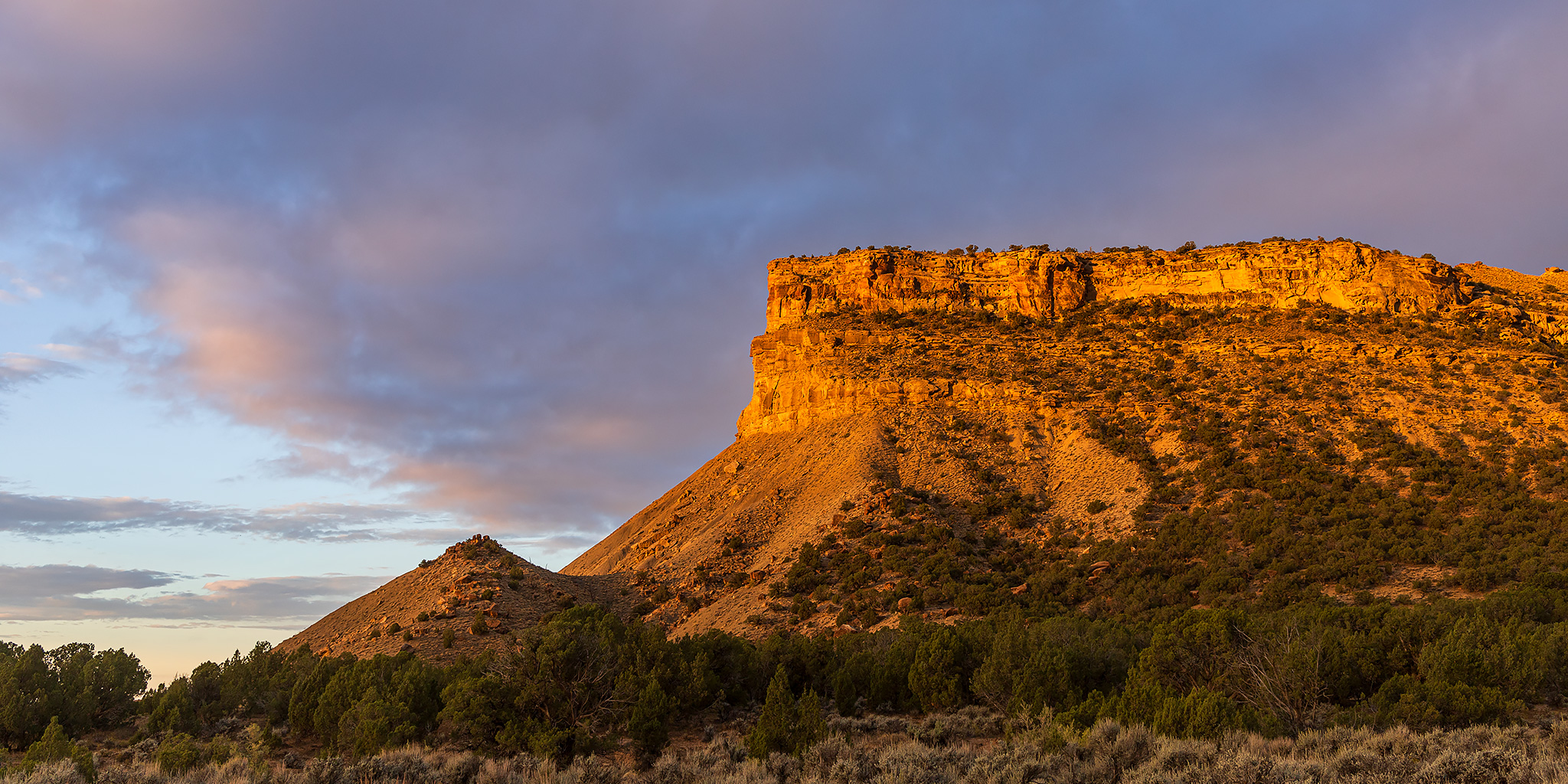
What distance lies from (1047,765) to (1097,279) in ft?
190

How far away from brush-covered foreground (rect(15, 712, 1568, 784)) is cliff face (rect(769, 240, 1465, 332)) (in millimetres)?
50108

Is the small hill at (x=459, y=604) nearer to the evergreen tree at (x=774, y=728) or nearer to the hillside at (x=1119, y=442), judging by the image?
the hillside at (x=1119, y=442)

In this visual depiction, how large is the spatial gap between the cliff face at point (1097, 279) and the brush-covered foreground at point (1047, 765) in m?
50.1

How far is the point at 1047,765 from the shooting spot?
12.7 meters

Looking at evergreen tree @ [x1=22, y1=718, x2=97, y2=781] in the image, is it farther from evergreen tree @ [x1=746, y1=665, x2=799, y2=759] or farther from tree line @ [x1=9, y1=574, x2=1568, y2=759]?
evergreen tree @ [x1=746, y1=665, x2=799, y2=759]

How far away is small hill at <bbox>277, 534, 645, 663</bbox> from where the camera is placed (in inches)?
1542

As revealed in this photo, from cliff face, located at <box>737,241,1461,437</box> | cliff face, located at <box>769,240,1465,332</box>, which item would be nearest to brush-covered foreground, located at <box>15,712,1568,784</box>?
cliff face, located at <box>737,241,1461,437</box>

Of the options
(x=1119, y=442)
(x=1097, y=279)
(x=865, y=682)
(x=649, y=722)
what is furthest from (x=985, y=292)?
(x=649, y=722)

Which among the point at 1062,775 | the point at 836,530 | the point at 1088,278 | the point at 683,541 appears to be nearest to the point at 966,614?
the point at 836,530

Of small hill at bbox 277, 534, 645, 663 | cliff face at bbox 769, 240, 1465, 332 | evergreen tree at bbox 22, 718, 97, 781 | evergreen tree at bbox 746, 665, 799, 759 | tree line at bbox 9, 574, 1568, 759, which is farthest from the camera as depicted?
cliff face at bbox 769, 240, 1465, 332

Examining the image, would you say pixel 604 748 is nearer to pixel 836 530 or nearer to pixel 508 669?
pixel 508 669

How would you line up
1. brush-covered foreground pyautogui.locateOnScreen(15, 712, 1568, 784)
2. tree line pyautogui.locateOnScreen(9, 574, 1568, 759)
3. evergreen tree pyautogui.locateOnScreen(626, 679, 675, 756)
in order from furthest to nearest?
evergreen tree pyautogui.locateOnScreen(626, 679, 675, 756)
tree line pyautogui.locateOnScreen(9, 574, 1568, 759)
brush-covered foreground pyautogui.locateOnScreen(15, 712, 1568, 784)

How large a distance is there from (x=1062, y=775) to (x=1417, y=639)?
51.3 ft

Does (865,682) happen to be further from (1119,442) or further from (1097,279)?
(1097,279)
